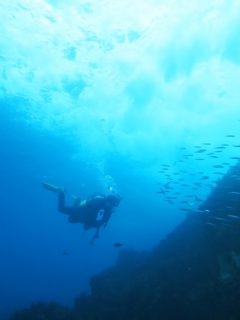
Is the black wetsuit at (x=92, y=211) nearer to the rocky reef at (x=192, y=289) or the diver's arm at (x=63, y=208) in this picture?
the diver's arm at (x=63, y=208)

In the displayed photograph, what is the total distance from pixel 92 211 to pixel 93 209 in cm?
11

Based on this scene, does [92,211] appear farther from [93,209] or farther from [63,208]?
[63,208]

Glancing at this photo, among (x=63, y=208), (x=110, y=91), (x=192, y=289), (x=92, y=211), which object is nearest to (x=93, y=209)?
(x=92, y=211)

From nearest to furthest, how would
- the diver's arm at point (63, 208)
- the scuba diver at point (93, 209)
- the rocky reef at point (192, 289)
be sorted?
the rocky reef at point (192, 289)
the scuba diver at point (93, 209)
the diver's arm at point (63, 208)

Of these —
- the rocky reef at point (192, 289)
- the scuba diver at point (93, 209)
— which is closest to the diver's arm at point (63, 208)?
the scuba diver at point (93, 209)

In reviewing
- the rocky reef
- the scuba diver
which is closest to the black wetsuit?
the scuba diver

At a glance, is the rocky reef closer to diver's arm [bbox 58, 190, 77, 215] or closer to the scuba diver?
the scuba diver

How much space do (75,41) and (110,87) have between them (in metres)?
6.34

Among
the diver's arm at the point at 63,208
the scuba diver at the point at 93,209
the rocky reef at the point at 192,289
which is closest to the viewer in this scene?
the rocky reef at the point at 192,289

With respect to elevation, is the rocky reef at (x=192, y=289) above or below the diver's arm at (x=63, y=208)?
Answer: below

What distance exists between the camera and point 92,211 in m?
13.4

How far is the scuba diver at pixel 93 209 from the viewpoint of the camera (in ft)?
43.0

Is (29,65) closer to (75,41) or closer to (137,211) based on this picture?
(75,41)

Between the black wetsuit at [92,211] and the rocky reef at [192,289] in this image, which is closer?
the rocky reef at [192,289]
